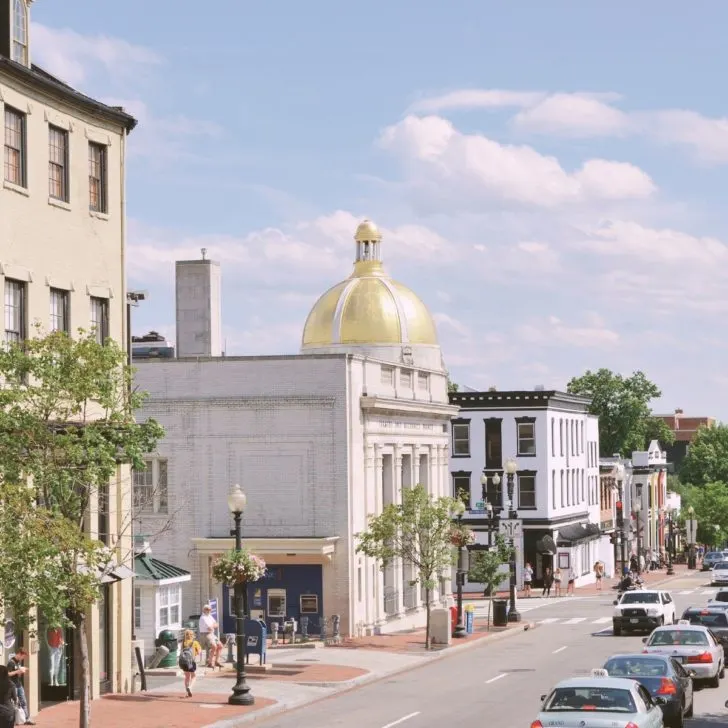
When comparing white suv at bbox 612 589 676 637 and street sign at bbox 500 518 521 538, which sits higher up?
street sign at bbox 500 518 521 538

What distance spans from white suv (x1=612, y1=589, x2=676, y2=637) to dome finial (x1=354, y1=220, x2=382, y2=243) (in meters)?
25.2

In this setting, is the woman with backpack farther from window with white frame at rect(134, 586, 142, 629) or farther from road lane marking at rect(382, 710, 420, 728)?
road lane marking at rect(382, 710, 420, 728)

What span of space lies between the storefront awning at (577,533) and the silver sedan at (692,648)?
185ft

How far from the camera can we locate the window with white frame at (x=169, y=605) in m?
42.4

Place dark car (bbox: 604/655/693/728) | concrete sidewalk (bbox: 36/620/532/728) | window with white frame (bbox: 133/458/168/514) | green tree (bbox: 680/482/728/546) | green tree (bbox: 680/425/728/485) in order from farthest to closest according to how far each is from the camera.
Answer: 1. green tree (bbox: 680/425/728/485)
2. green tree (bbox: 680/482/728/546)
3. window with white frame (bbox: 133/458/168/514)
4. concrete sidewalk (bbox: 36/620/532/728)
5. dark car (bbox: 604/655/693/728)

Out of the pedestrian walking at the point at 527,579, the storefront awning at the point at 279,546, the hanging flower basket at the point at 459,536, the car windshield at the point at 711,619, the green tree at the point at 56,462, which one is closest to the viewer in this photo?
the green tree at the point at 56,462

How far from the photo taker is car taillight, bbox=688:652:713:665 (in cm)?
3606

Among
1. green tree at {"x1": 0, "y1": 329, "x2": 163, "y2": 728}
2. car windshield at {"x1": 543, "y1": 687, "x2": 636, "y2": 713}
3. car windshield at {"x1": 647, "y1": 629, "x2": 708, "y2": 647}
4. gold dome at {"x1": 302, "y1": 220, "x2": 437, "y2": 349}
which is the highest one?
gold dome at {"x1": 302, "y1": 220, "x2": 437, "y2": 349}

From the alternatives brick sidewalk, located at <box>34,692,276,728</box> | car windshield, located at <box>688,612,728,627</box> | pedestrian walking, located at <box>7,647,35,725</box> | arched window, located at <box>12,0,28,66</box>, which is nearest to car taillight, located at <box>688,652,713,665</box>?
car windshield, located at <box>688,612,728,627</box>

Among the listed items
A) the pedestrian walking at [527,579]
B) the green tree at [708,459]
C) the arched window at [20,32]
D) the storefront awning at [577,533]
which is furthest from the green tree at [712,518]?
the arched window at [20,32]

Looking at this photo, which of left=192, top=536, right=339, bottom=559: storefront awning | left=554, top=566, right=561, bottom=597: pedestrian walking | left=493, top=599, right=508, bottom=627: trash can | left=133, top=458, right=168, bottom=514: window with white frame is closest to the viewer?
left=192, top=536, right=339, bottom=559: storefront awning

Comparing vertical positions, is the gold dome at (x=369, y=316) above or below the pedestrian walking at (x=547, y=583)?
above

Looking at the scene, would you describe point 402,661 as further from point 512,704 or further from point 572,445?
point 572,445

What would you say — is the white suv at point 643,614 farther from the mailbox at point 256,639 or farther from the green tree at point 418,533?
the mailbox at point 256,639
